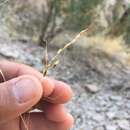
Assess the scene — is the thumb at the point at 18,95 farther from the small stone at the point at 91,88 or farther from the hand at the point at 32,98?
the small stone at the point at 91,88

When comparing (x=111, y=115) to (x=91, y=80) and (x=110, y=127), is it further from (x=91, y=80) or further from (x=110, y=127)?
(x=91, y=80)

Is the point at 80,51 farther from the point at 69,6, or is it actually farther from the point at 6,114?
the point at 6,114

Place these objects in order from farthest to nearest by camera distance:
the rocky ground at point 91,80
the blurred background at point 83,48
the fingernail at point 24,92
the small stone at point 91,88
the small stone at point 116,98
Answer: the small stone at point 91,88
the small stone at point 116,98
the blurred background at point 83,48
the rocky ground at point 91,80
the fingernail at point 24,92

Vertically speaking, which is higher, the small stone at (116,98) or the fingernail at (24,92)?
the small stone at (116,98)

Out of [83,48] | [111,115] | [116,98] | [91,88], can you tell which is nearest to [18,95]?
[111,115]

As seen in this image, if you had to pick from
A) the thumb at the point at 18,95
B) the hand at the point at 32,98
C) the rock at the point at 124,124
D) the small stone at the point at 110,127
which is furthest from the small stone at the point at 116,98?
the thumb at the point at 18,95

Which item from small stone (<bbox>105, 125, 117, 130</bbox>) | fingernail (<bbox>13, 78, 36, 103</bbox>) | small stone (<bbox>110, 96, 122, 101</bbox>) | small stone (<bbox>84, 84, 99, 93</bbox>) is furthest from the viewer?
small stone (<bbox>84, 84, 99, 93</bbox>)

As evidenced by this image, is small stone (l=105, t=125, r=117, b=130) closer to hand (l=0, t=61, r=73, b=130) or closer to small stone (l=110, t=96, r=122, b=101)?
small stone (l=110, t=96, r=122, b=101)

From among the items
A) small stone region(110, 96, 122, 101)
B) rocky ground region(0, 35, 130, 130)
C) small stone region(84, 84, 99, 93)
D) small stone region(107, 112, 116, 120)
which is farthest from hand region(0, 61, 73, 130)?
small stone region(84, 84, 99, 93)
